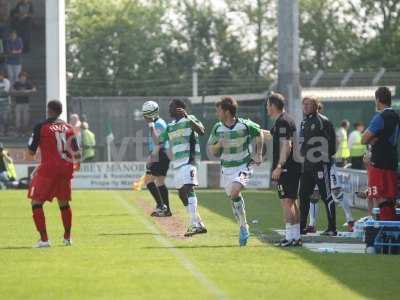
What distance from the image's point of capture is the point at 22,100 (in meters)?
40.2

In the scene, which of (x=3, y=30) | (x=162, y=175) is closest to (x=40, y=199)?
(x=162, y=175)

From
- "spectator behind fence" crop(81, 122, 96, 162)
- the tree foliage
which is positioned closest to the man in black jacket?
"spectator behind fence" crop(81, 122, 96, 162)

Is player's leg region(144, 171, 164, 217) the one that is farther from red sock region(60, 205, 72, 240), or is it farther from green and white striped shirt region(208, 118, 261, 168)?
green and white striped shirt region(208, 118, 261, 168)

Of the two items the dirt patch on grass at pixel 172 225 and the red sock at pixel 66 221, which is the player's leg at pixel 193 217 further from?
the red sock at pixel 66 221

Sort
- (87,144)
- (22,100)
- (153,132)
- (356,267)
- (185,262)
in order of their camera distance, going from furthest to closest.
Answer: (22,100)
(87,144)
(153,132)
(185,262)
(356,267)

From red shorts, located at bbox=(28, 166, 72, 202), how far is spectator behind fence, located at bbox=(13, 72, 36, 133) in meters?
23.8

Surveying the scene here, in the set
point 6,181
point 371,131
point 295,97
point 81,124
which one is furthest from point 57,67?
point 371,131

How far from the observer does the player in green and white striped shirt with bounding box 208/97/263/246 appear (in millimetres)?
15938

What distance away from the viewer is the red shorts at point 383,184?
51.3 ft

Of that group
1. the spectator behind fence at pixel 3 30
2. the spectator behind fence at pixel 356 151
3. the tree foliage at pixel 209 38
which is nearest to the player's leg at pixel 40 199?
the spectator behind fence at pixel 356 151

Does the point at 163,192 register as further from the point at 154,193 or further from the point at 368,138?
the point at 368,138

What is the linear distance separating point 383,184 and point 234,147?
1.92m

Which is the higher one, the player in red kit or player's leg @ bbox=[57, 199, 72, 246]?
the player in red kit

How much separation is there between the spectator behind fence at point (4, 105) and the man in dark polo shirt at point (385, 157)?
25.1m
